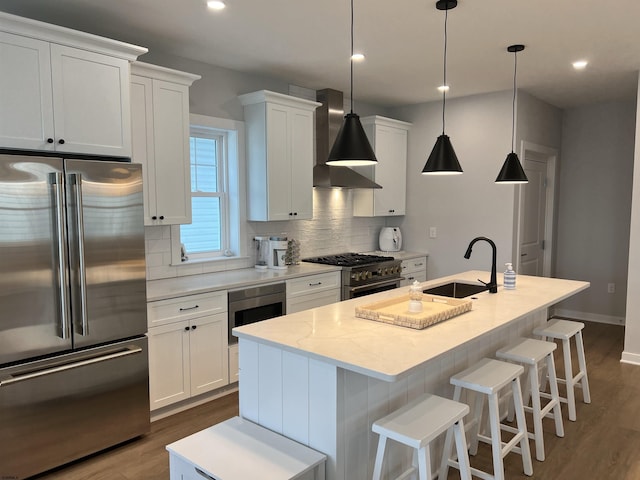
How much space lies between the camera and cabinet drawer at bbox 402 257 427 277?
5.33 m

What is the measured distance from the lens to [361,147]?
2.29m

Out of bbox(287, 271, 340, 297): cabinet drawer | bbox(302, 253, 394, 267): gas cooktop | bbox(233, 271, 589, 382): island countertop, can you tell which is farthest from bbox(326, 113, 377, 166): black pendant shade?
bbox(302, 253, 394, 267): gas cooktop

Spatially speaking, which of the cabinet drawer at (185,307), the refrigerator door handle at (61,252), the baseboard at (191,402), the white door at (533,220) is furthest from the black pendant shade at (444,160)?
the white door at (533,220)

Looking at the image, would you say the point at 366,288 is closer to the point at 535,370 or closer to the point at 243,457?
the point at 535,370

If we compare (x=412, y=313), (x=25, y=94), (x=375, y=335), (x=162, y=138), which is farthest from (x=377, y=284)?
(x=25, y=94)

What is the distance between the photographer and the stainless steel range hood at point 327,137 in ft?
15.8

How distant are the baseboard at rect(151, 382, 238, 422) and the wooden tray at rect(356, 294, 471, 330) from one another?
1.70 metres

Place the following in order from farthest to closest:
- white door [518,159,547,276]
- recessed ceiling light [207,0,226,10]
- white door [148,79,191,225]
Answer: white door [518,159,547,276], white door [148,79,191,225], recessed ceiling light [207,0,226,10]

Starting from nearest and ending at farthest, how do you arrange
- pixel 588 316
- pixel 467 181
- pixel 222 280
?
pixel 222 280, pixel 467 181, pixel 588 316

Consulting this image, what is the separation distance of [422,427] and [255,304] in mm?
2092

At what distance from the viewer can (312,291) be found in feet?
14.0

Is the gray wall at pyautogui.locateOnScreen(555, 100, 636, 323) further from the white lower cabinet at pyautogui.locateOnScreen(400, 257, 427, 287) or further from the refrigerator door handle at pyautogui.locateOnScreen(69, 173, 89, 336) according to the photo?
the refrigerator door handle at pyautogui.locateOnScreen(69, 173, 89, 336)

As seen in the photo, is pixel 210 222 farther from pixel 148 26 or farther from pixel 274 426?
pixel 274 426

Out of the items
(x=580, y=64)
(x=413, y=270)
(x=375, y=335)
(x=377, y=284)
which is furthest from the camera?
(x=413, y=270)
